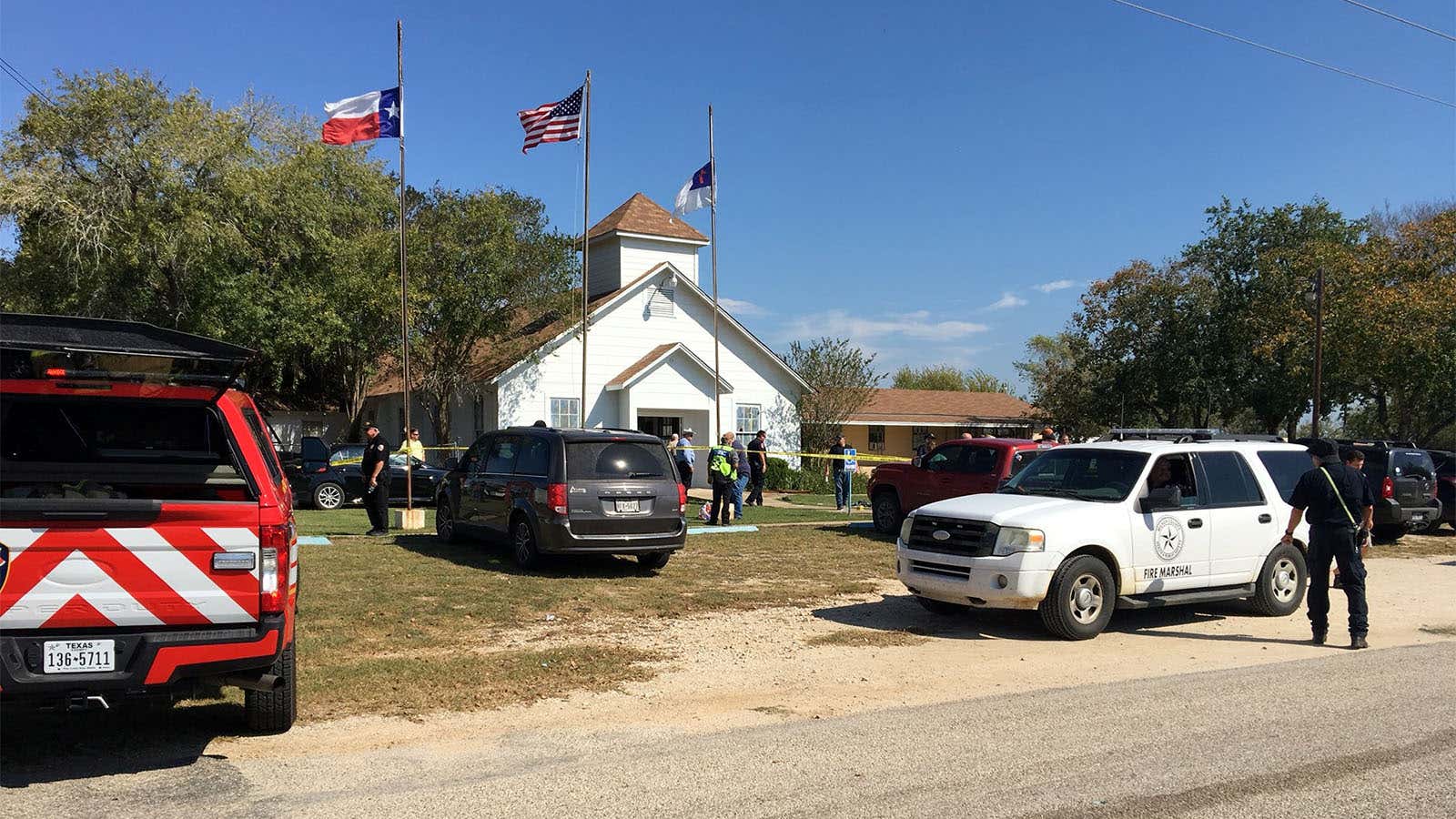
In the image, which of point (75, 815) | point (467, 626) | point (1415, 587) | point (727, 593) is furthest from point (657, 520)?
point (1415, 587)

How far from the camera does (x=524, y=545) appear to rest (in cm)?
1273

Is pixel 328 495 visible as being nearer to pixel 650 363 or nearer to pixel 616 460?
pixel 650 363

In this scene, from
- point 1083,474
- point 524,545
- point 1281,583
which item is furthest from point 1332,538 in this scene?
point 524,545

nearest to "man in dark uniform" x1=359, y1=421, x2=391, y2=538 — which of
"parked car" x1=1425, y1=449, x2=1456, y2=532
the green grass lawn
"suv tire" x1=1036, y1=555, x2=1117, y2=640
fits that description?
the green grass lawn

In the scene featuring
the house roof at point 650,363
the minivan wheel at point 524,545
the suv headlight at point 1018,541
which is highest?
the house roof at point 650,363

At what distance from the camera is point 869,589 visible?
40.0 ft

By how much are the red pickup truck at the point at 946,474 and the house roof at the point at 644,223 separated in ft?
52.3

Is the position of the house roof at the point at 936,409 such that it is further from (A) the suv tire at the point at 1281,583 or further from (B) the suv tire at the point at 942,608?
(B) the suv tire at the point at 942,608

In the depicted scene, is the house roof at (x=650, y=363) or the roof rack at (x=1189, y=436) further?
the house roof at (x=650, y=363)

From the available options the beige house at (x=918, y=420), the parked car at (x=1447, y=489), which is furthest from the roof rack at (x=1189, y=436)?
the beige house at (x=918, y=420)

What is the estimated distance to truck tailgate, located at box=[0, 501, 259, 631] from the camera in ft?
16.2

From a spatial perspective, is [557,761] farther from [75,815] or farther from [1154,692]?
[1154,692]

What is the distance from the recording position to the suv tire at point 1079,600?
30.2 feet

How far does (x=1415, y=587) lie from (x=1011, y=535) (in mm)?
6966
